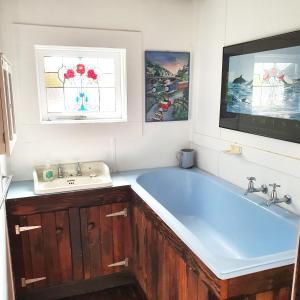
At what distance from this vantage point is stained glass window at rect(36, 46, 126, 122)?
272cm

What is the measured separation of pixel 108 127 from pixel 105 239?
Answer: 984 millimetres

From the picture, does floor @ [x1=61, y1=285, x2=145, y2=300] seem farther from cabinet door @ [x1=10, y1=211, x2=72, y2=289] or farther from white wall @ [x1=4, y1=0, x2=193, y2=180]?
white wall @ [x1=4, y1=0, x2=193, y2=180]

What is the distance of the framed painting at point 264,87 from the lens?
1935 mm

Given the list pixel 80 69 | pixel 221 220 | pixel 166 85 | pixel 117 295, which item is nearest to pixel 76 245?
pixel 117 295

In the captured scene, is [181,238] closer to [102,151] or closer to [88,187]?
[88,187]

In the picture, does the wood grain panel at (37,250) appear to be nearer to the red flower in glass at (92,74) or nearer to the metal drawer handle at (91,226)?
the metal drawer handle at (91,226)

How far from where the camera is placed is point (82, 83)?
2850mm

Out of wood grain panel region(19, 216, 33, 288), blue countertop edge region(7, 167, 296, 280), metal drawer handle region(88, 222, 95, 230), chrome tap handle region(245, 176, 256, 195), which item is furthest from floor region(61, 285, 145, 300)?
chrome tap handle region(245, 176, 256, 195)

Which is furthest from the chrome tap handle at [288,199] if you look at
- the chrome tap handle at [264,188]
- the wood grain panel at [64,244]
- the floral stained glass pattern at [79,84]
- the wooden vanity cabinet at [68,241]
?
the floral stained glass pattern at [79,84]

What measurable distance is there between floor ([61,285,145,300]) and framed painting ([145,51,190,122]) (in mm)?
1503

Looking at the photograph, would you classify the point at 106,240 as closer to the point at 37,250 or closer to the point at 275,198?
the point at 37,250

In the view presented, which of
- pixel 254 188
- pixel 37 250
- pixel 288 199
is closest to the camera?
pixel 288 199

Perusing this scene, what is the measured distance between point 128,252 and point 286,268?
1.49 m

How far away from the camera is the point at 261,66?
2.19 meters
